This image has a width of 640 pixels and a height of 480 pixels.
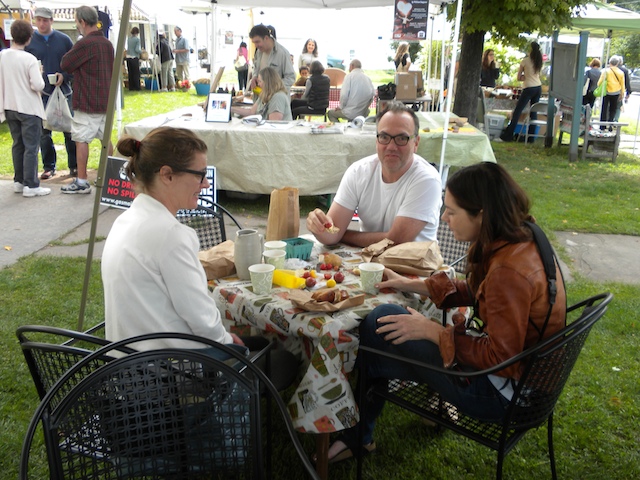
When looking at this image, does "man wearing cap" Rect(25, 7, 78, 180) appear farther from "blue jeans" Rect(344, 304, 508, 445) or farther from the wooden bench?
the wooden bench

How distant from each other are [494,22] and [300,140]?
480cm

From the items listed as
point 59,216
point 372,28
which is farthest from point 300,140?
point 372,28

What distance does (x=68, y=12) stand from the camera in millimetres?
22344

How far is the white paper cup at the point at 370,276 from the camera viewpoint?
239cm

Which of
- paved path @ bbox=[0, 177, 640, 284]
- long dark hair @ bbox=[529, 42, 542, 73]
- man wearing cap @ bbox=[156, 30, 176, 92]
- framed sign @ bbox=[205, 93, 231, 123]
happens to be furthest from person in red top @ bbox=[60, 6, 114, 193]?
man wearing cap @ bbox=[156, 30, 176, 92]

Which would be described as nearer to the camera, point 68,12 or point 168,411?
point 168,411

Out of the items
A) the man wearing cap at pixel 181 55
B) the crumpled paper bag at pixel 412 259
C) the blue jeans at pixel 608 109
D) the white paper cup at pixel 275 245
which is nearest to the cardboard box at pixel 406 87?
the blue jeans at pixel 608 109

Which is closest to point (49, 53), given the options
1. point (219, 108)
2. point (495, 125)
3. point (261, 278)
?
point (219, 108)

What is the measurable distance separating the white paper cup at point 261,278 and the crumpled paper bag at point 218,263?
0.23 meters

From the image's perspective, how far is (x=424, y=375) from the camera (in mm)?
2201

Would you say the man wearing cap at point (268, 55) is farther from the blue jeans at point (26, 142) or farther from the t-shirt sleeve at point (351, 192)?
the t-shirt sleeve at point (351, 192)

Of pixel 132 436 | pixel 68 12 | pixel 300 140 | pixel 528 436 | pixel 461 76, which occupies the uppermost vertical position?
pixel 68 12

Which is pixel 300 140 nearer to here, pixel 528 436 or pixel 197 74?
pixel 528 436

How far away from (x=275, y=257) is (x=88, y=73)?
536 centimetres
